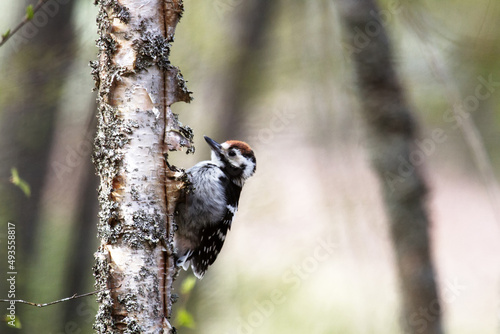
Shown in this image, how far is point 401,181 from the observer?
3.01 metres

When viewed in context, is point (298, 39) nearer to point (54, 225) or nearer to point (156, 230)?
point (54, 225)

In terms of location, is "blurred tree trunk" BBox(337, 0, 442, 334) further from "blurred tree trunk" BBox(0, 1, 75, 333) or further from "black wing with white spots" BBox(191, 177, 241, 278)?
"blurred tree trunk" BBox(0, 1, 75, 333)

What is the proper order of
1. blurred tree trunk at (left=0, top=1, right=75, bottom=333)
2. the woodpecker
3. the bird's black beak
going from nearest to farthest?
1. the woodpecker
2. the bird's black beak
3. blurred tree trunk at (left=0, top=1, right=75, bottom=333)

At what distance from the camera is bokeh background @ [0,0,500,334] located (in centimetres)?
370

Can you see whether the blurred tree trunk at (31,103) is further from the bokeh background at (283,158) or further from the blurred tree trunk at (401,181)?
the blurred tree trunk at (401,181)

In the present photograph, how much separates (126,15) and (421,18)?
3.03 m

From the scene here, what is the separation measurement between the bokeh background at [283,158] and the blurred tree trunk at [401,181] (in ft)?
2.23

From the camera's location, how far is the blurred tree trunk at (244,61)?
4.21m

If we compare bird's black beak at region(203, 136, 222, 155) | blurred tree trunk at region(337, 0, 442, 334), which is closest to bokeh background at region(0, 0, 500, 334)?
bird's black beak at region(203, 136, 222, 155)

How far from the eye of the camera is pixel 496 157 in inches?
185

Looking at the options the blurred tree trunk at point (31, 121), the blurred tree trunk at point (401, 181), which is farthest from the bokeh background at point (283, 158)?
the blurred tree trunk at point (401, 181)

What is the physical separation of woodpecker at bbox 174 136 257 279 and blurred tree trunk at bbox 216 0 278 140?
0.82 metres

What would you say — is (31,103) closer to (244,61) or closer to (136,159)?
(244,61)

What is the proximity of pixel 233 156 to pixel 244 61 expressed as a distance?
143 cm
